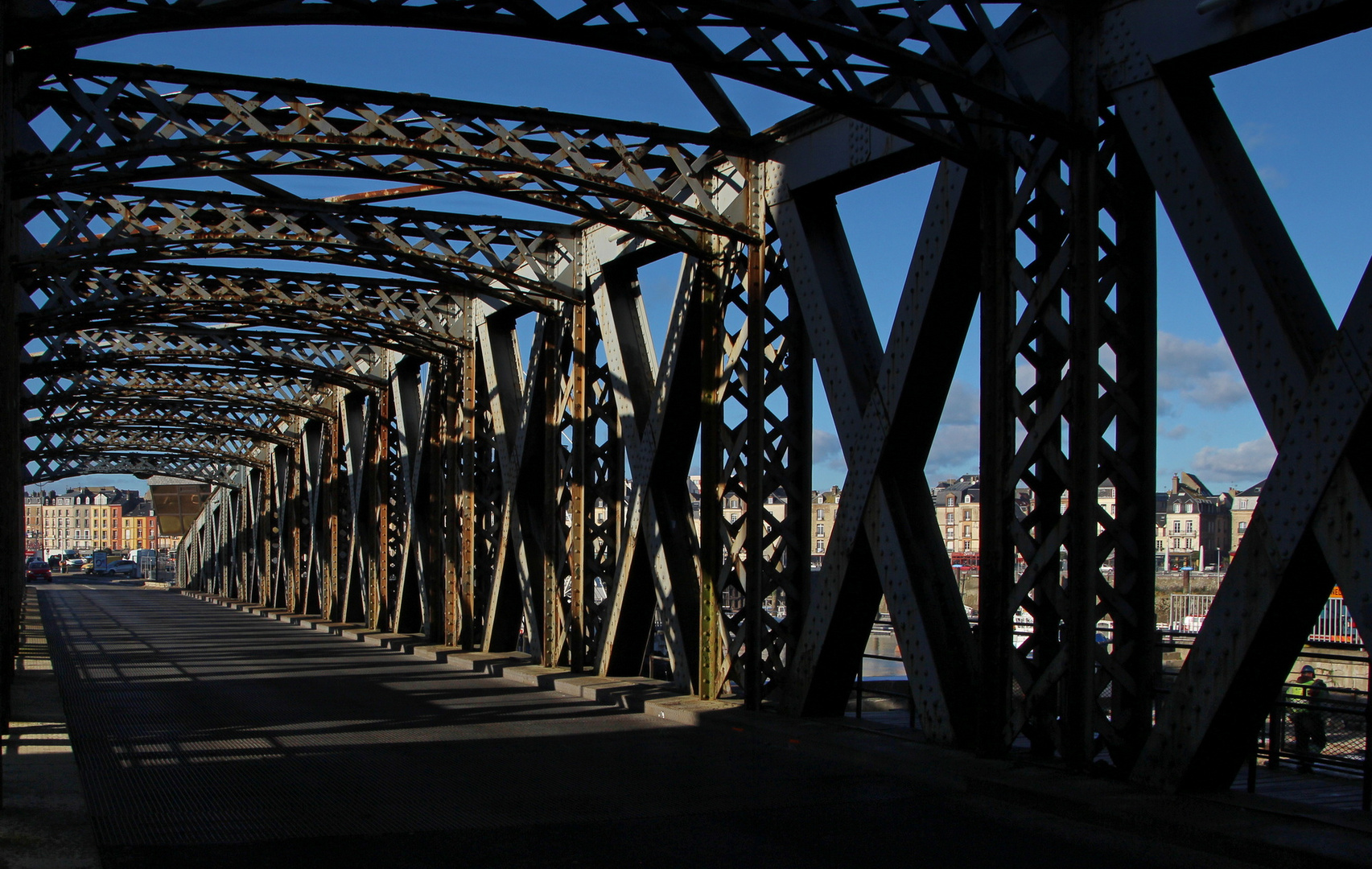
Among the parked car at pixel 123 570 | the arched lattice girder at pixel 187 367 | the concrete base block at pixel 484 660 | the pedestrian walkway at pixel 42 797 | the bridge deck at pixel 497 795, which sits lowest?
the parked car at pixel 123 570

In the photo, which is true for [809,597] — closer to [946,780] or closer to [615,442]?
[946,780]

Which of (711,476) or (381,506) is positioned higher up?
(711,476)

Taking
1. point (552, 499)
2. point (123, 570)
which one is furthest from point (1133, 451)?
point (123, 570)

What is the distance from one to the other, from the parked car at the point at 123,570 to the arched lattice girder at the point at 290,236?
118 meters

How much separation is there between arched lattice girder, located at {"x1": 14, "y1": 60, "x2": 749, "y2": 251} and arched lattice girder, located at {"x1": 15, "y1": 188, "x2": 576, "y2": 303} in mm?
1558

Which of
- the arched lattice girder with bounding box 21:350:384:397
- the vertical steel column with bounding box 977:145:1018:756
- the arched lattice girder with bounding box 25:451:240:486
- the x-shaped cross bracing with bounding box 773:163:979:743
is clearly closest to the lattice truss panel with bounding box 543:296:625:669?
the x-shaped cross bracing with bounding box 773:163:979:743

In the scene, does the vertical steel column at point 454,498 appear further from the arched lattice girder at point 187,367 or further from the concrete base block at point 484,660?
the arched lattice girder at point 187,367

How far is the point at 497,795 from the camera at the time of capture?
8.72 meters

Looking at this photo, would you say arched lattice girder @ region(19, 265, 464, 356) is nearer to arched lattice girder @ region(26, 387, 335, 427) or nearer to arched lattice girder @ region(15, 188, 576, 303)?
arched lattice girder @ region(15, 188, 576, 303)

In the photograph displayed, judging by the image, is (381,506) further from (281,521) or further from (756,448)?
(756,448)

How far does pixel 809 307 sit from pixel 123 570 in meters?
134

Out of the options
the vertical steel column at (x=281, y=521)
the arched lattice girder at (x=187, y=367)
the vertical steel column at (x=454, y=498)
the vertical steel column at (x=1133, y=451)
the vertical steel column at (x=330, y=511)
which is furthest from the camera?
the vertical steel column at (x=281, y=521)

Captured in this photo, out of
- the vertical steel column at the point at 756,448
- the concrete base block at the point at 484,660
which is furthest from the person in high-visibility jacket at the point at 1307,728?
the concrete base block at the point at 484,660

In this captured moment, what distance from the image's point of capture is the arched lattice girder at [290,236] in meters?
15.1
